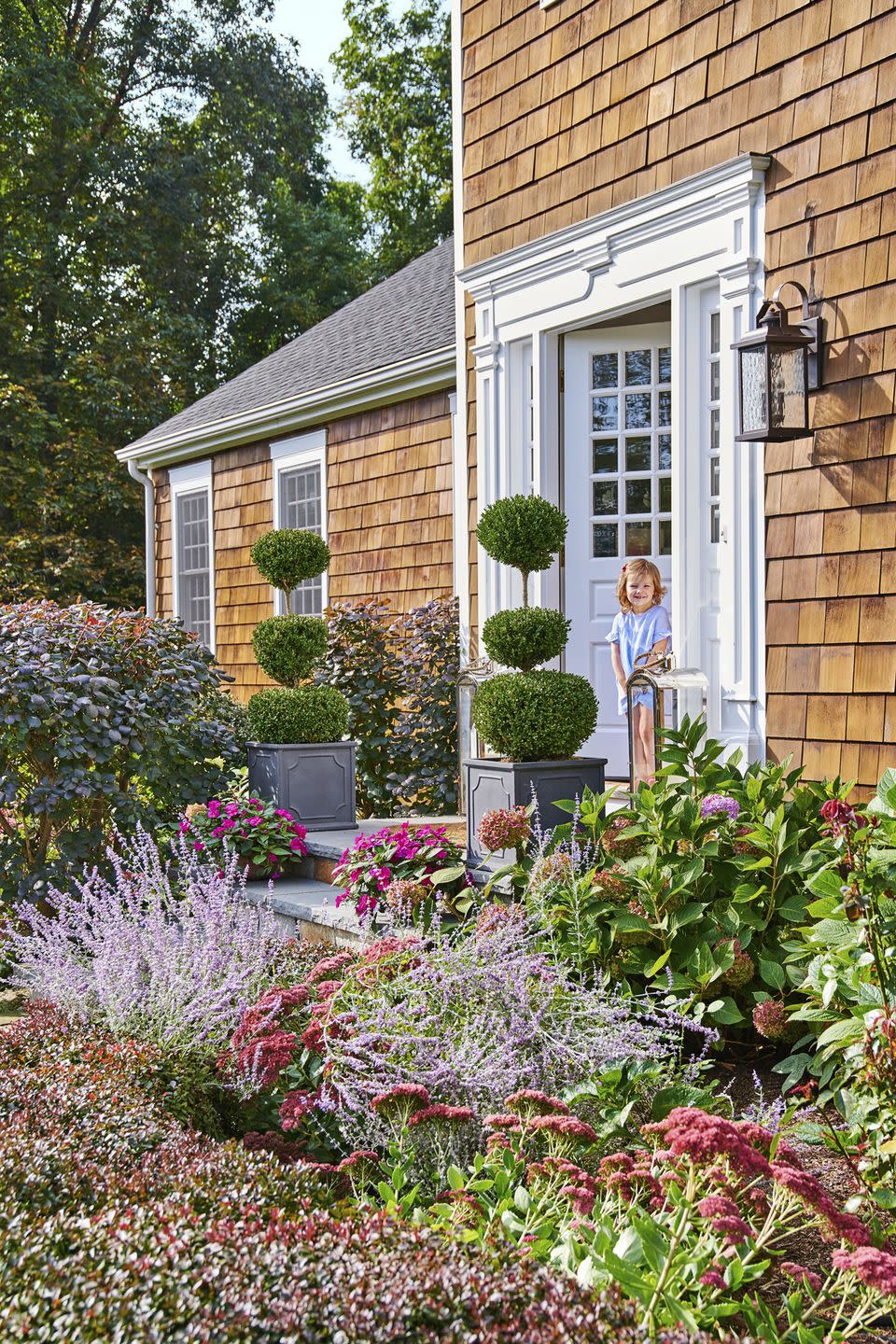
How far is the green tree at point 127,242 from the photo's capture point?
1938 centimetres

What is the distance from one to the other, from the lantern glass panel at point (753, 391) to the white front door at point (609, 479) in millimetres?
1581

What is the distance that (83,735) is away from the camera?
18.9 feet

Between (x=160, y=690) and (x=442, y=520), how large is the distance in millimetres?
3267

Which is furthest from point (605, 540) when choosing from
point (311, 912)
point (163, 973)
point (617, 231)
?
point (163, 973)

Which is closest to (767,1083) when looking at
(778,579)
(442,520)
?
(778,579)

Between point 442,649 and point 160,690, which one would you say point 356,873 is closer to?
point 160,690

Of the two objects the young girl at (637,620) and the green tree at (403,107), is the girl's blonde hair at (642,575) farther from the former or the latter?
the green tree at (403,107)

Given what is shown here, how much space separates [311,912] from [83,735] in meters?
1.34

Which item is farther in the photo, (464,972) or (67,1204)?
(464,972)

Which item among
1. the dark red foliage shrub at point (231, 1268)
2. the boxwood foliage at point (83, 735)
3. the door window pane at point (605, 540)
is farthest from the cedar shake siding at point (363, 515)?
the dark red foliage shrub at point (231, 1268)

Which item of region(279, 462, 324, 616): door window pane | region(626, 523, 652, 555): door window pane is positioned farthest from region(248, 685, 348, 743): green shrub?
region(279, 462, 324, 616): door window pane

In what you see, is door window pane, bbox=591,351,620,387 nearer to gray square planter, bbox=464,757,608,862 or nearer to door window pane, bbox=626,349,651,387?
door window pane, bbox=626,349,651,387

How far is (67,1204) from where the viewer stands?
2.04 metres

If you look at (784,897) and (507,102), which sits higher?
(507,102)
